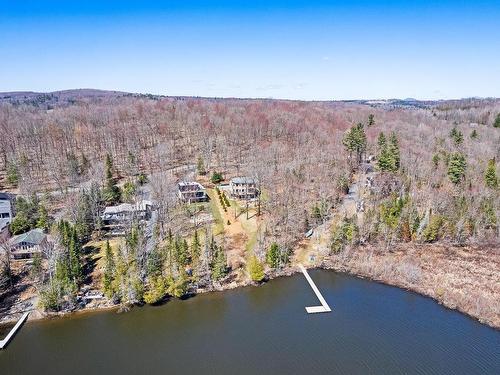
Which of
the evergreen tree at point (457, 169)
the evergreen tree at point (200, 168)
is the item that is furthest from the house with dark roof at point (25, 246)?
the evergreen tree at point (457, 169)

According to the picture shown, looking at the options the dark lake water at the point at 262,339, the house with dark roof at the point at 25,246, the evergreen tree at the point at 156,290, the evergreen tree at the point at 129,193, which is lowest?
the dark lake water at the point at 262,339

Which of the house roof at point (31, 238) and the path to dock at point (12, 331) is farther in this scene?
the house roof at point (31, 238)

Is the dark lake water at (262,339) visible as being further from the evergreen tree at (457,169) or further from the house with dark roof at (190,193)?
the evergreen tree at (457,169)

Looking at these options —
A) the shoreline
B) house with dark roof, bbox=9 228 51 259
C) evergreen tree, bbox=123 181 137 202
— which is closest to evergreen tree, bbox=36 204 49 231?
house with dark roof, bbox=9 228 51 259

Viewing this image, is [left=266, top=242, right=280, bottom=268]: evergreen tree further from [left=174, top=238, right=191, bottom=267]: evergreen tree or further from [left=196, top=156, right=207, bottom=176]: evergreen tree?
[left=196, top=156, right=207, bottom=176]: evergreen tree

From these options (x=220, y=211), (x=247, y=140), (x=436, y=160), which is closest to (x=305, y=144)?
(x=247, y=140)

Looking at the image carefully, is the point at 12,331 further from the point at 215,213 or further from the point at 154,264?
the point at 215,213

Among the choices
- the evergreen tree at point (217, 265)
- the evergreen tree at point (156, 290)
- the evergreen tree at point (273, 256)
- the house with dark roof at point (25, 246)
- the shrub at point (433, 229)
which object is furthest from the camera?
the shrub at point (433, 229)
